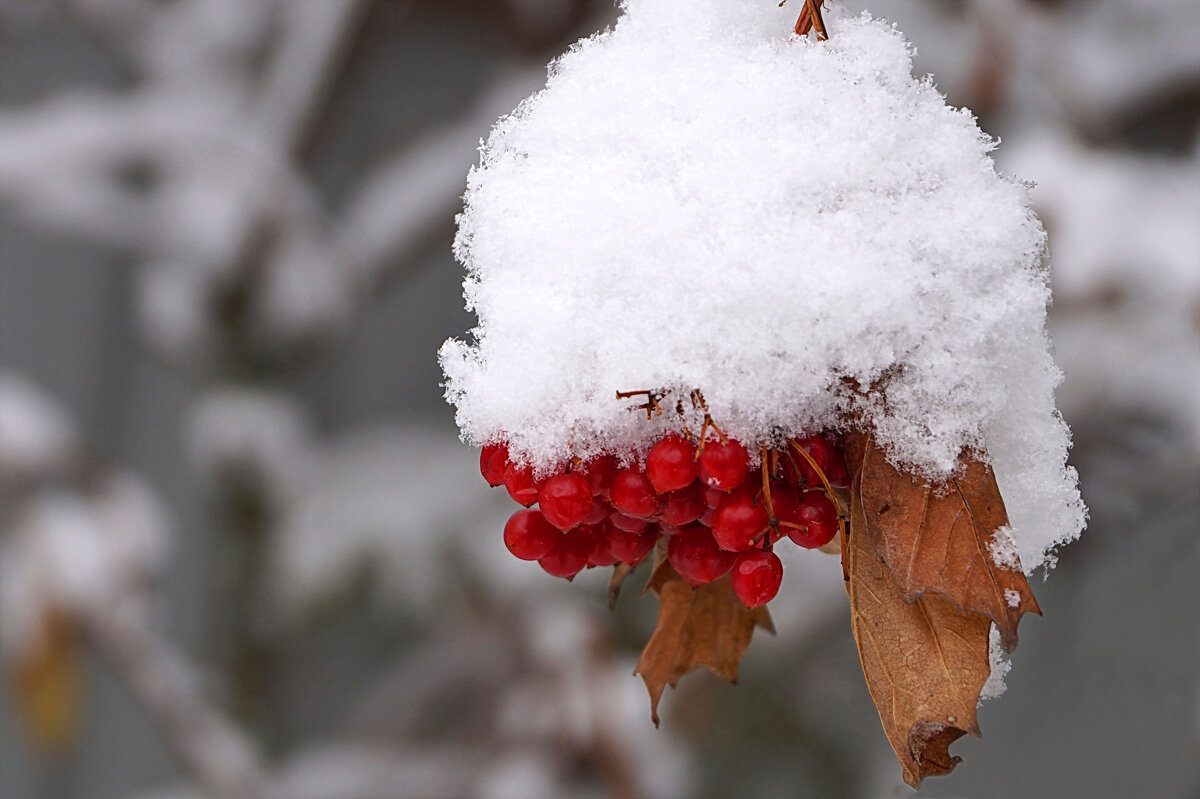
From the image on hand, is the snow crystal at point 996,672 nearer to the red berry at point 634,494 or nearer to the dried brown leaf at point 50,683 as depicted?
the red berry at point 634,494

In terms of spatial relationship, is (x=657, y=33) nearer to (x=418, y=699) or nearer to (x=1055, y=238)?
(x=1055, y=238)

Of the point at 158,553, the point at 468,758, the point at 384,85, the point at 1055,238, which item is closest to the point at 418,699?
the point at 468,758

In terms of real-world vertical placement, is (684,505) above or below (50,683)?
below

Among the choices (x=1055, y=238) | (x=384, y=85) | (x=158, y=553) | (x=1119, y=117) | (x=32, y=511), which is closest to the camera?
(x=1055, y=238)

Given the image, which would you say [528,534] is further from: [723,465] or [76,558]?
[76,558]

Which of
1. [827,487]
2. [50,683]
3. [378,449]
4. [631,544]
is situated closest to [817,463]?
[827,487]

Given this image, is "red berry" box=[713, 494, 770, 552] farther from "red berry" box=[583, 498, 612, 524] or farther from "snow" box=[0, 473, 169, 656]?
"snow" box=[0, 473, 169, 656]

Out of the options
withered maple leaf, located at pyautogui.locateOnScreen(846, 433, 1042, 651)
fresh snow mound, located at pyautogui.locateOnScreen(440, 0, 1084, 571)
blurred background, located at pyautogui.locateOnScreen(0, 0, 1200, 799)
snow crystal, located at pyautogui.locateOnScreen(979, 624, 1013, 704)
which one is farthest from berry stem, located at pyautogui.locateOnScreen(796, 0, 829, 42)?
blurred background, located at pyautogui.locateOnScreen(0, 0, 1200, 799)
